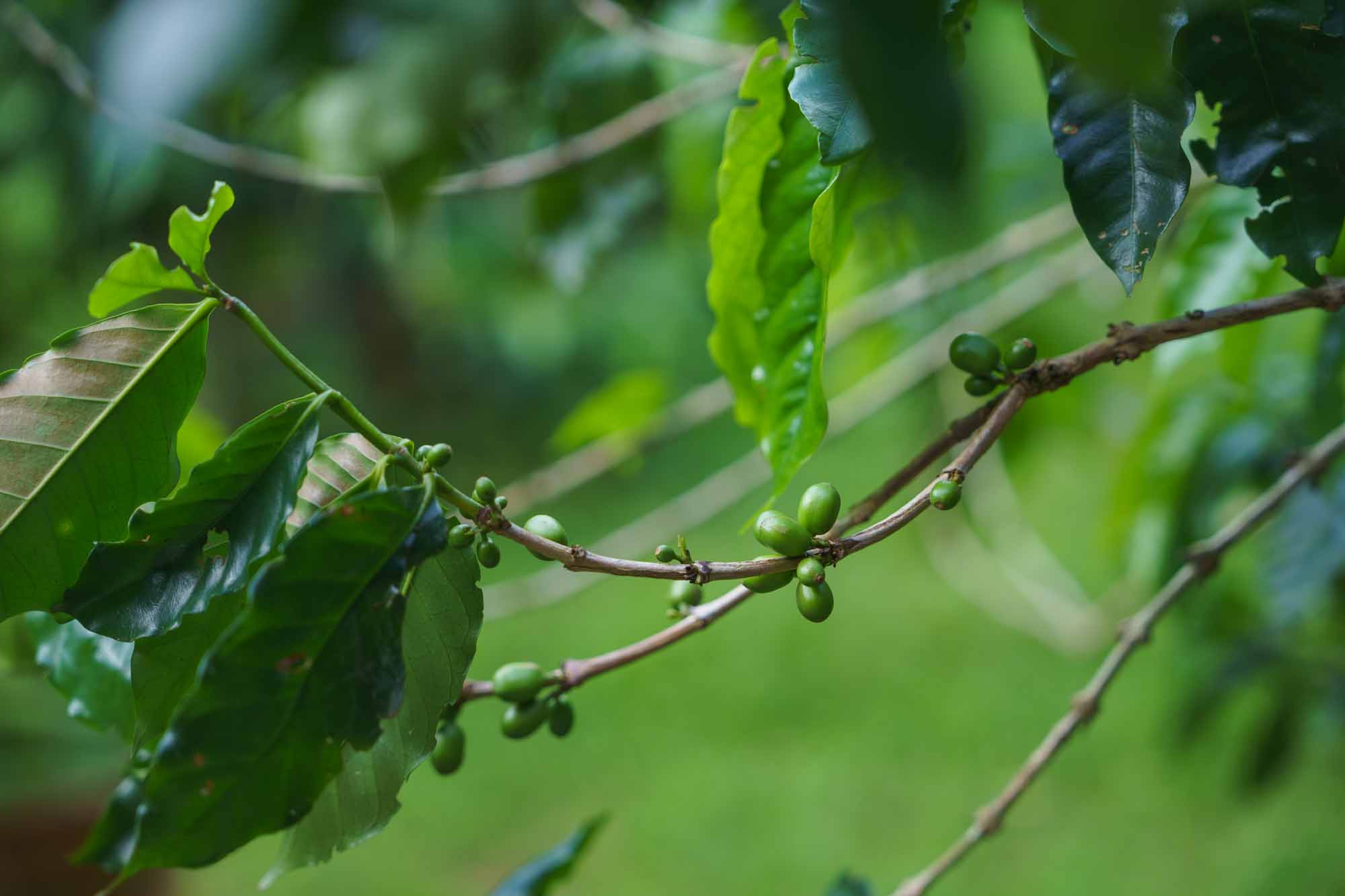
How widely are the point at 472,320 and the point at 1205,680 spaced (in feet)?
7.85

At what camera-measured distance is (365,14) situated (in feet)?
1.70

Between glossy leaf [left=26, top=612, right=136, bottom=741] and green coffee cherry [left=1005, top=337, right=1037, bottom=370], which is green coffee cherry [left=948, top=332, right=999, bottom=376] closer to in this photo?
green coffee cherry [left=1005, top=337, right=1037, bottom=370]

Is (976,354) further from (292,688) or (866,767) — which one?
(866,767)

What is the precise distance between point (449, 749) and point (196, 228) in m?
0.23

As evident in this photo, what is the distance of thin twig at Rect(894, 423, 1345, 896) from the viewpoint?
0.47 meters

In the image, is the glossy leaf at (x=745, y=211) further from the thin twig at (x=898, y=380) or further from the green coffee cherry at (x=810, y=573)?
the thin twig at (x=898, y=380)

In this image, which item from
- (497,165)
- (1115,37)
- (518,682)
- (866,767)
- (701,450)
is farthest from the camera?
(701,450)

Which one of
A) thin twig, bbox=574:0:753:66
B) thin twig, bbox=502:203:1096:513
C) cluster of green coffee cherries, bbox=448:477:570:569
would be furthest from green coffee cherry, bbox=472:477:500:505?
thin twig, bbox=574:0:753:66

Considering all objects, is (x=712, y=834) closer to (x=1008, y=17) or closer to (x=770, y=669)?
(x=770, y=669)

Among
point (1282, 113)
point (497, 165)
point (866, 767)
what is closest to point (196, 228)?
point (1282, 113)

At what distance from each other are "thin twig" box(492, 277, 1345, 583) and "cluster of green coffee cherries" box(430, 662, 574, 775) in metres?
0.08

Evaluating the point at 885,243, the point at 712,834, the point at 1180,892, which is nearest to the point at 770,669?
the point at 712,834

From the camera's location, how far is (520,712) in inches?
15.9

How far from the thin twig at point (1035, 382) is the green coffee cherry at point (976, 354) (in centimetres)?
1
